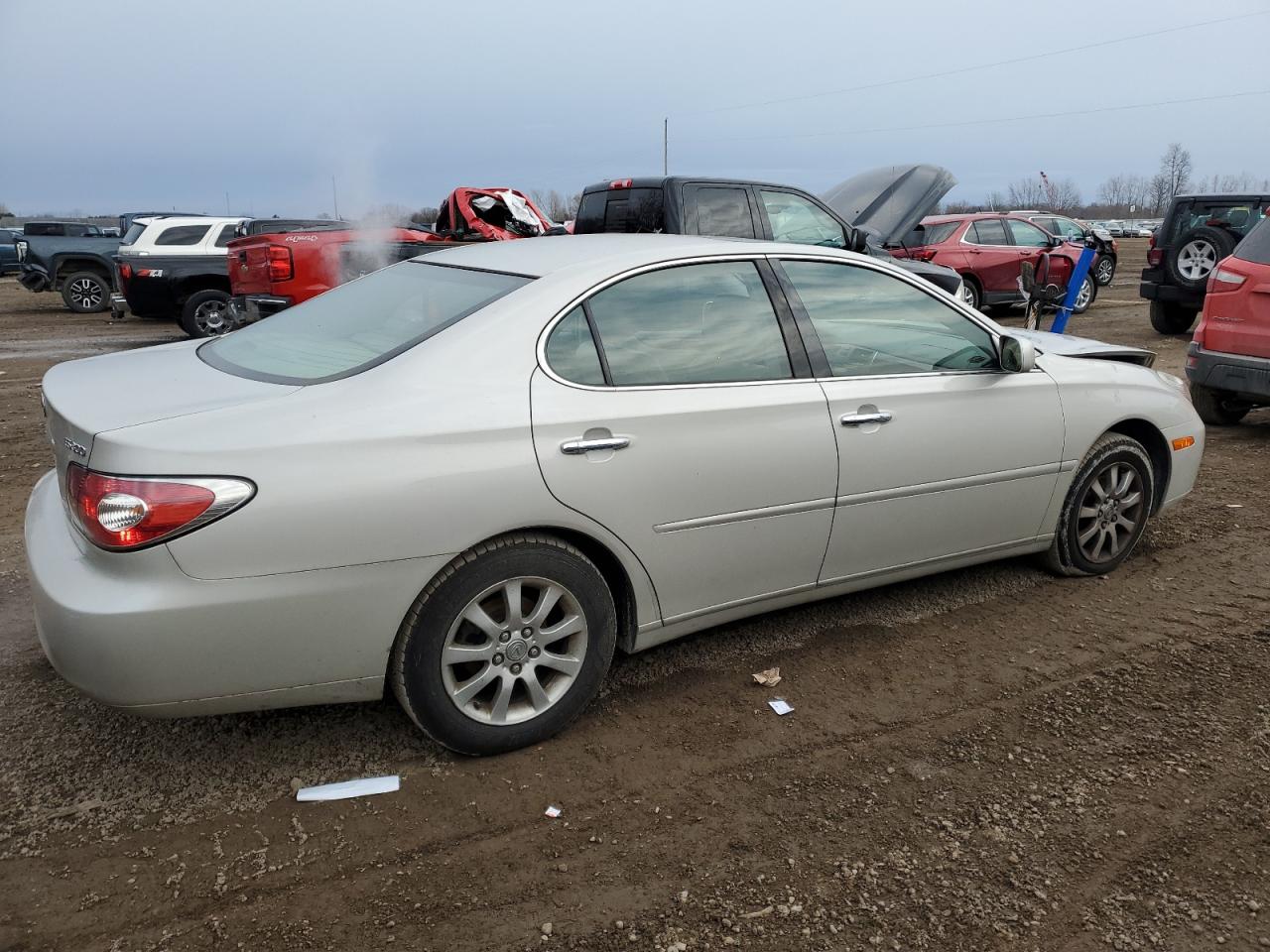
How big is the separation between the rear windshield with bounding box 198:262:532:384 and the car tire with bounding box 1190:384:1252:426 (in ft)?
21.4

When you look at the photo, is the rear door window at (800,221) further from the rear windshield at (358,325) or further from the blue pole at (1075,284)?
the rear windshield at (358,325)

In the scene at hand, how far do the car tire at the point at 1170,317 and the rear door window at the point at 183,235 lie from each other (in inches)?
523

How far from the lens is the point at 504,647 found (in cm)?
301

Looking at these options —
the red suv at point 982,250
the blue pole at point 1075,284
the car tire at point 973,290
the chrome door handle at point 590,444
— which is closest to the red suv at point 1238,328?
the blue pole at point 1075,284

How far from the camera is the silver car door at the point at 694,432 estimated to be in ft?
10.1

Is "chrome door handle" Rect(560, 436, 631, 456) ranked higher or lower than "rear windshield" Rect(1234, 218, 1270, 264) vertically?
lower

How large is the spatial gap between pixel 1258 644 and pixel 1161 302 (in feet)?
34.5

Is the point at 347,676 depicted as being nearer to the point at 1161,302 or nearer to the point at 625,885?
the point at 625,885

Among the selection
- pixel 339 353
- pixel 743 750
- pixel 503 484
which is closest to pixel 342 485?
pixel 503 484

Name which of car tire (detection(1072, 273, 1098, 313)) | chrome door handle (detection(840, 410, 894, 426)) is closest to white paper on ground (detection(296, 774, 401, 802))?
chrome door handle (detection(840, 410, 894, 426))

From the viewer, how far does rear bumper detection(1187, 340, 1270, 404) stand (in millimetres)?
6789

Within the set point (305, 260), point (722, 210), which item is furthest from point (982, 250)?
point (305, 260)

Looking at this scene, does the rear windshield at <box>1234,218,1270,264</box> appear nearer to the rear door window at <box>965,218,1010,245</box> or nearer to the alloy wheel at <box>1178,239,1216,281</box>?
the alloy wheel at <box>1178,239,1216,281</box>

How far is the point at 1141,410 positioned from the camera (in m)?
4.49
